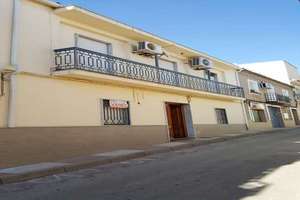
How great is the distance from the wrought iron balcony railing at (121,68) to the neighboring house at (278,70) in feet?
70.7

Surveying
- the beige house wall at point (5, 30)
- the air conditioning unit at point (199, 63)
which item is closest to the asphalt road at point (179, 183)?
the beige house wall at point (5, 30)

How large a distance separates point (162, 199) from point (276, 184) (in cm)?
208

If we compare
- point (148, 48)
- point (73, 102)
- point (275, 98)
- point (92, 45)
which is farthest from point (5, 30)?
point (275, 98)

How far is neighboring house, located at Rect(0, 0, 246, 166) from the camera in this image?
9.95 m

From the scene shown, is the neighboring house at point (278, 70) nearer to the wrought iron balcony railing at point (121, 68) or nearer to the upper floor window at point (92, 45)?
the wrought iron balcony railing at point (121, 68)

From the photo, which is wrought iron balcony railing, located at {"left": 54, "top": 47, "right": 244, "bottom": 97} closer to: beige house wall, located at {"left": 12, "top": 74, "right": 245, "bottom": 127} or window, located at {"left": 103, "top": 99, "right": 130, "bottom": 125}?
beige house wall, located at {"left": 12, "top": 74, "right": 245, "bottom": 127}

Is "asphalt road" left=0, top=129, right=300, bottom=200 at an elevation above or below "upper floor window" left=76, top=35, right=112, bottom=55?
below

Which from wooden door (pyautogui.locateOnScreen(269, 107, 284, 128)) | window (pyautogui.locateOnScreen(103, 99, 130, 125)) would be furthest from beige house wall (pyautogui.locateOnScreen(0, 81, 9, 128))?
A: wooden door (pyautogui.locateOnScreen(269, 107, 284, 128))

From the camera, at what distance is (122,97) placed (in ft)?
45.2

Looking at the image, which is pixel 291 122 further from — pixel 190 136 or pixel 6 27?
pixel 6 27

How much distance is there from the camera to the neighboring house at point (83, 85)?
9.95 m

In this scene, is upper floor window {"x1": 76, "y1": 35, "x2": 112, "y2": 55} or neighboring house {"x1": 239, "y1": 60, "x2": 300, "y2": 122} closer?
upper floor window {"x1": 76, "y1": 35, "x2": 112, "y2": 55}

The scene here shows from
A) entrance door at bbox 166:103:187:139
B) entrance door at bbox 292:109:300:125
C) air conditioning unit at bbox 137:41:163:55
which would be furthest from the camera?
entrance door at bbox 292:109:300:125

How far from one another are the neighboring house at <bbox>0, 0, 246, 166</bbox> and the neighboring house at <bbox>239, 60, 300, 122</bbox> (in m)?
24.2
